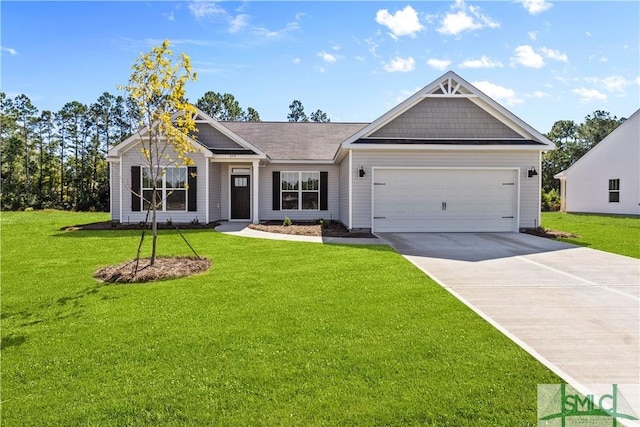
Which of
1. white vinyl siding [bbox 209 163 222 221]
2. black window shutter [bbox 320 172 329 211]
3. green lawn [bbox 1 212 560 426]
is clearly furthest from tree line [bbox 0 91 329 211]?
green lawn [bbox 1 212 560 426]

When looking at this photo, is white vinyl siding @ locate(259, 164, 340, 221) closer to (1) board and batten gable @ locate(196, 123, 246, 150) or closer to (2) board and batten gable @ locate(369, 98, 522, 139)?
(1) board and batten gable @ locate(196, 123, 246, 150)

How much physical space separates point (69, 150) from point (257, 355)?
151ft

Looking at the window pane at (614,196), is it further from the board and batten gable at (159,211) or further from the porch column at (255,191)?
the board and batten gable at (159,211)

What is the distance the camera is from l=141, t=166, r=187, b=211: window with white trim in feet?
52.4

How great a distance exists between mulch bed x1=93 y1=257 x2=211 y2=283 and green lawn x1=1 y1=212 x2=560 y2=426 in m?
0.35

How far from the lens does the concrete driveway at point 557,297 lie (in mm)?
3766

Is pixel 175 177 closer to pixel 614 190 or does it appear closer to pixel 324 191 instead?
pixel 324 191

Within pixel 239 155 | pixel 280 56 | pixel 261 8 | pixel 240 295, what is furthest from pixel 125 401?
pixel 239 155

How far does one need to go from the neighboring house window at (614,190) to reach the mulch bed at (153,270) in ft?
86.3

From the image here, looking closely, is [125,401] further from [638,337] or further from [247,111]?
[247,111]

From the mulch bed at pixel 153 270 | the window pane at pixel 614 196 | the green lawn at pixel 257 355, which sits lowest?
the green lawn at pixel 257 355

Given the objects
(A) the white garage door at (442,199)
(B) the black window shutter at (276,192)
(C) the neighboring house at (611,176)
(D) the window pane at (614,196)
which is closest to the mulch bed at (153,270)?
(A) the white garage door at (442,199)

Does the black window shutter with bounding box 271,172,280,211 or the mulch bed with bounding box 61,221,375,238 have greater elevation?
the black window shutter with bounding box 271,172,280,211

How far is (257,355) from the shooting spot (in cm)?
385
